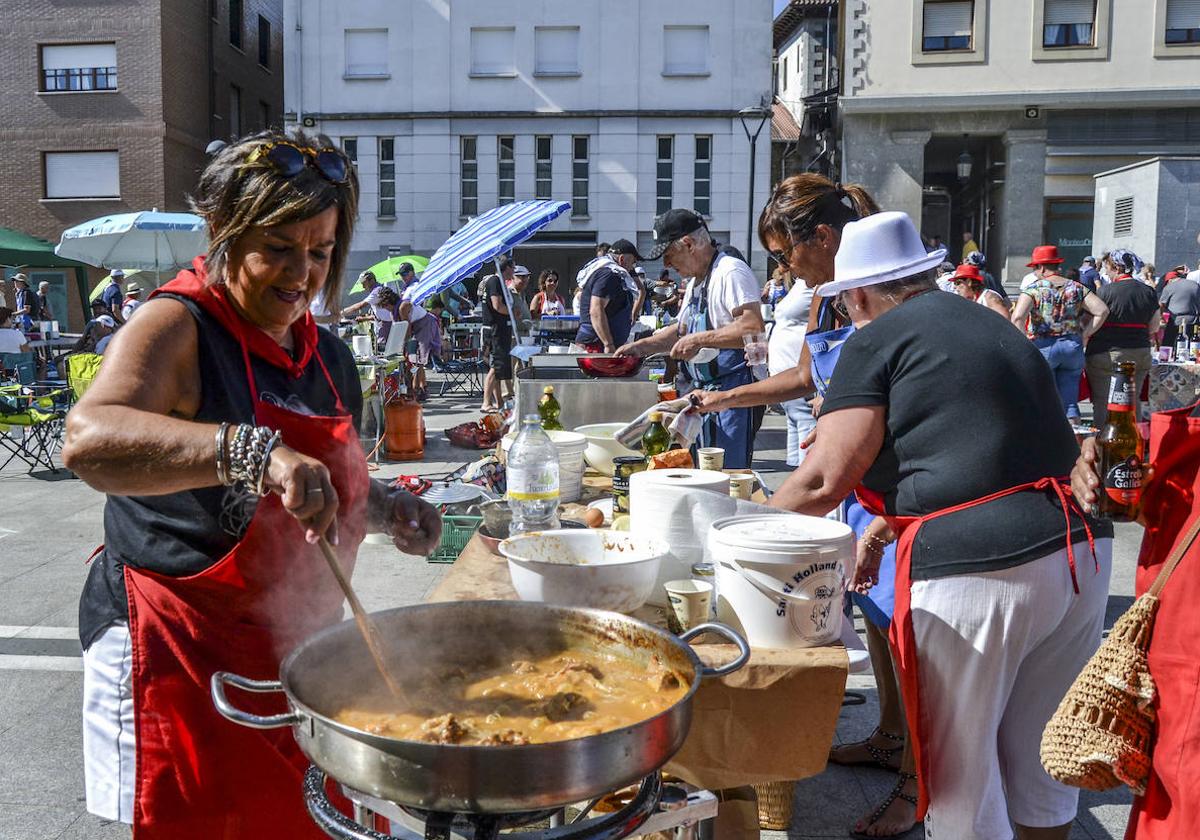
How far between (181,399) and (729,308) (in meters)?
4.57

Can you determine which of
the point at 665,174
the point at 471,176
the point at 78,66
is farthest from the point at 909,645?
the point at 78,66

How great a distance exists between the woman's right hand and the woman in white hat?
4.67 feet

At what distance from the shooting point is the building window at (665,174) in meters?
29.6

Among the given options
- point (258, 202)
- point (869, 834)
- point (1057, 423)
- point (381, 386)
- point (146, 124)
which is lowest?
point (869, 834)

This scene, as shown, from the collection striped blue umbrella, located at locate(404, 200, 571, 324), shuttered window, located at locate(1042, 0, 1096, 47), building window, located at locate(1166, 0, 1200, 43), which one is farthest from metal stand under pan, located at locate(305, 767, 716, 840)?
building window, located at locate(1166, 0, 1200, 43)

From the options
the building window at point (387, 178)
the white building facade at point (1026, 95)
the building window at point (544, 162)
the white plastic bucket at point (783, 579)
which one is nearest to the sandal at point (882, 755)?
the white plastic bucket at point (783, 579)

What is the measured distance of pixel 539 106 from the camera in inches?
1171

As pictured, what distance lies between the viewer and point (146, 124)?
27.8 metres

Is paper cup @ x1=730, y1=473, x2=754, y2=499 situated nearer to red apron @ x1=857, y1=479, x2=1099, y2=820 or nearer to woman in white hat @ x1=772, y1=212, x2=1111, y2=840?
woman in white hat @ x1=772, y1=212, x2=1111, y2=840

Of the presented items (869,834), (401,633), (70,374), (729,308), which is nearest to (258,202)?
(401,633)

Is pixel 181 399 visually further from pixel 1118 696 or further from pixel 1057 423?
pixel 1057 423

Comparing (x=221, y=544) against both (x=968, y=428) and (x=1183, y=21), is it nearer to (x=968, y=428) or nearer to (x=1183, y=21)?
(x=968, y=428)

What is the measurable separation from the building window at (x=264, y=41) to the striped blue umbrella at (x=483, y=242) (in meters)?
27.0

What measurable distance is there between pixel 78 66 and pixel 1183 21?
29889mm
